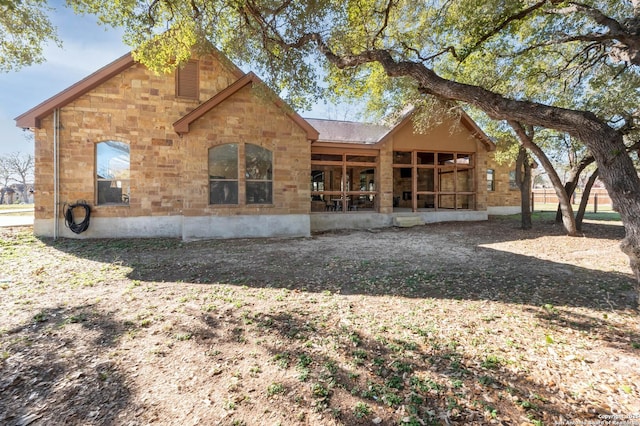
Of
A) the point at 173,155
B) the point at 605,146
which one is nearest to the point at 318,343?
the point at 605,146

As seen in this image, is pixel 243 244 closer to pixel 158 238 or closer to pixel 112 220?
pixel 158 238

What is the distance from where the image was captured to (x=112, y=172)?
32.9 feet

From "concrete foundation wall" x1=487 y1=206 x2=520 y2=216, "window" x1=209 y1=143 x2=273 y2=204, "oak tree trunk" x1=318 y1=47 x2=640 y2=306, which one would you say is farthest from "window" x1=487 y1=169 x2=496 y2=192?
"oak tree trunk" x1=318 y1=47 x2=640 y2=306

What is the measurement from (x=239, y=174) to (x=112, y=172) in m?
4.36

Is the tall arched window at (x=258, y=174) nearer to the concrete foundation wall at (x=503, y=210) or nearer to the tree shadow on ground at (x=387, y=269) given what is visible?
the tree shadow on ground at (x=387, y=269)

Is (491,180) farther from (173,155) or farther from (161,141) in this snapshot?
(161,141)

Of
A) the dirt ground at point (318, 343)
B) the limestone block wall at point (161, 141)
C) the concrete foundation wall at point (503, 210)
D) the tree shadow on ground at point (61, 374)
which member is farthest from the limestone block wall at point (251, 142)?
the concrete foundation wall at point (503, 210)

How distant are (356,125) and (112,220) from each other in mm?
11608

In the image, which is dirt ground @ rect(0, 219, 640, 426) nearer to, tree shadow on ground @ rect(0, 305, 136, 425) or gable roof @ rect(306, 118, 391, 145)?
tree shadow on ground @ rect(0, 305, 136, 425)

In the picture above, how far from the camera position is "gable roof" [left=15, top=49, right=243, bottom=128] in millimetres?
9102

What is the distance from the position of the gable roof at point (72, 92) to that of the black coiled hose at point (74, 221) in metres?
2.66

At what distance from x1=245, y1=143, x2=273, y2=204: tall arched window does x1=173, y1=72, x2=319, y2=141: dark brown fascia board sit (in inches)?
59.6

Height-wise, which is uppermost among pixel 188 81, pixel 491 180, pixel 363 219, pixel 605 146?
pixel 188 81

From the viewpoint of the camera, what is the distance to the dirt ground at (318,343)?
2320mm
